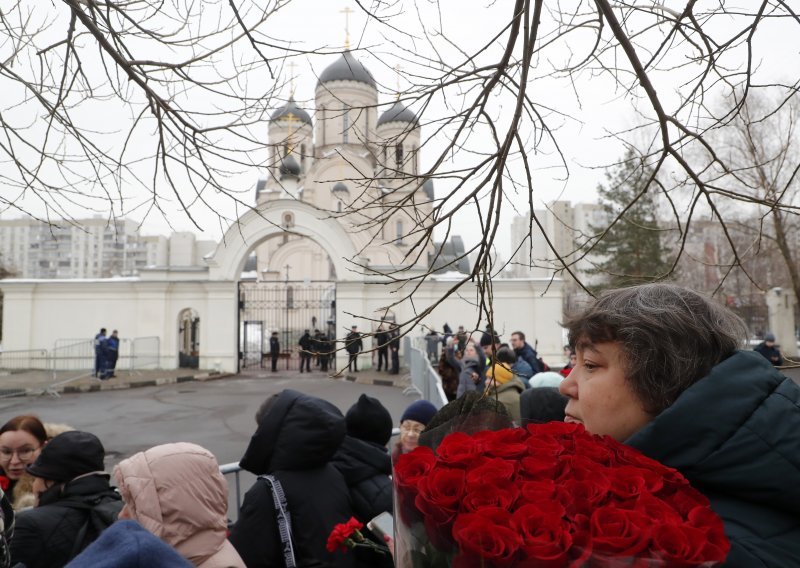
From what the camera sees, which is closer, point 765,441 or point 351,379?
point 765,441

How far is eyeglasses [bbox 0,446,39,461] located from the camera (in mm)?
3484

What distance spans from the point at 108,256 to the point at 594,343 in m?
105

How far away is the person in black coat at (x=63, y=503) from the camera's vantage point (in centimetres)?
240

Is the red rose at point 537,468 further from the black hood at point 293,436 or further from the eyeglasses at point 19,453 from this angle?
the eyeglasses at point 19,453

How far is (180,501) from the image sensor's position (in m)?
2.12

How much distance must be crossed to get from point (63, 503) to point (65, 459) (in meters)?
0.19

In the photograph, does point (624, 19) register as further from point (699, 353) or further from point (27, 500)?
point (27, 500)

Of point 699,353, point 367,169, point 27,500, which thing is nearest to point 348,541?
point 699,353

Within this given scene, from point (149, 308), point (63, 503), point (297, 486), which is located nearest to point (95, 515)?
point (63, 503)

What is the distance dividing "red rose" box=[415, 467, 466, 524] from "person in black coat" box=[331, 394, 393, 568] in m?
1.92

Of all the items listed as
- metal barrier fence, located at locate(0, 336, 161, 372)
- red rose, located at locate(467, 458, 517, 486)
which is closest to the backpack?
red rose, located at locate(467, 458, 517, 486)

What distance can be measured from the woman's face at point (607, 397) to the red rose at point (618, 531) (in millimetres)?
452

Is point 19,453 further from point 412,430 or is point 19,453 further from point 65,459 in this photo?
point 412,430

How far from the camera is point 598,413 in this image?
1315 millimetres
